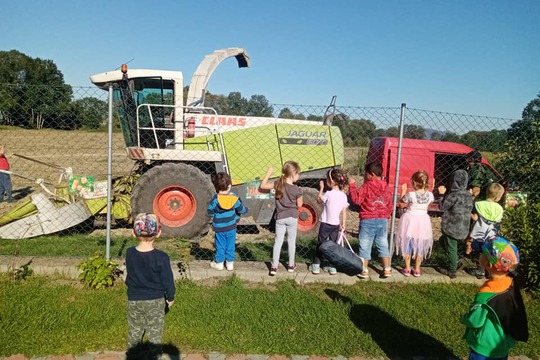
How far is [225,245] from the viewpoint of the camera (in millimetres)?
4527

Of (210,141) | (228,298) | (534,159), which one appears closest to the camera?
(228,298)

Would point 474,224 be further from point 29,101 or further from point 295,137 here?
point 29,101

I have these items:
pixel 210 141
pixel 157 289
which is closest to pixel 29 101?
pixel 210 141

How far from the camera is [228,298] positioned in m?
3.98

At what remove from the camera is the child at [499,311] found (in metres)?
2.32

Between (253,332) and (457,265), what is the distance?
118 inches

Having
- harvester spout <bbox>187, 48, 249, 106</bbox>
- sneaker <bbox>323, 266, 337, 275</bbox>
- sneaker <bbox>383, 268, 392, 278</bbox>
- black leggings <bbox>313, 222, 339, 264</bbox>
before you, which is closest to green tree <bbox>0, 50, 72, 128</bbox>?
harvester spout <bbox>187, 48, 249, 106</bbox>

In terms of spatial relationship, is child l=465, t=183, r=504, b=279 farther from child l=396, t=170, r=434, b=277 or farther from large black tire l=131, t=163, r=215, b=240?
large black tire l=131, t=163, r=215, b=240

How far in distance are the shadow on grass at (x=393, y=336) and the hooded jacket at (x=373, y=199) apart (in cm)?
106

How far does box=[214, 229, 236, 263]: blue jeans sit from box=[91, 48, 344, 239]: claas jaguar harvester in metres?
1.93

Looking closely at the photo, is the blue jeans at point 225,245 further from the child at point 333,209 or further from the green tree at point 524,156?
the green tree at point 524,156

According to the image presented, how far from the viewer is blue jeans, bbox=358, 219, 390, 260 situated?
4.54 metres

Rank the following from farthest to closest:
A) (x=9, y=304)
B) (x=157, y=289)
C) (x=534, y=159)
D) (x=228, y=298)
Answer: (x=534, y=159), (x=228, y=298), (x=9, y=304), (x=157, y=289)

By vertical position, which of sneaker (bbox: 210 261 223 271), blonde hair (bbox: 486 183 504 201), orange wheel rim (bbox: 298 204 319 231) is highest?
blonde hair (bbox: 486 183 504 201)
